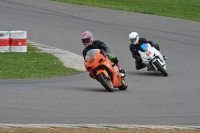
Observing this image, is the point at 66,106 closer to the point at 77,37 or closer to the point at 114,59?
the point at 114,59

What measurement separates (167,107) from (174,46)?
11695 millimetres

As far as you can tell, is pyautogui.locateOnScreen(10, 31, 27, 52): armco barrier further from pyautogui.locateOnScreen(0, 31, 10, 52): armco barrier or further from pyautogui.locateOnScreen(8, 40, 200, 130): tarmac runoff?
pyautogui.locateOnScreen(8, 40, 200, 130): tarmac runoff

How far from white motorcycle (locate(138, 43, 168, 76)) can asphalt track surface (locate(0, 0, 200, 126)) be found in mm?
258

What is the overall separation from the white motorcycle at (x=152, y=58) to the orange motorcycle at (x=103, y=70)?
2947 millimetres

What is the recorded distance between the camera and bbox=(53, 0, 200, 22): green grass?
31.2 meters

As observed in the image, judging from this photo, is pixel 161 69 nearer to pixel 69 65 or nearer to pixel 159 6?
pixel 69 65

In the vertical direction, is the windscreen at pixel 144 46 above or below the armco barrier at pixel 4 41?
above

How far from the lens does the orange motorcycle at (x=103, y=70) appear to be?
14000mm

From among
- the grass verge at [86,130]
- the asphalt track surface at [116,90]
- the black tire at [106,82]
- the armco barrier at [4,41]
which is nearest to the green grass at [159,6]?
the asphalt track surface at [116,90]

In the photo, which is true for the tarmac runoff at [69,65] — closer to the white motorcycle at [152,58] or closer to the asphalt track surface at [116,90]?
the asphalt track surface at [116,90]

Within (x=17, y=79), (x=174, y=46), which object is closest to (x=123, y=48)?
(x=174, y=46)

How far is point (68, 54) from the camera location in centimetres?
2102

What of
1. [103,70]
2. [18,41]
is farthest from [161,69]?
[18,41]

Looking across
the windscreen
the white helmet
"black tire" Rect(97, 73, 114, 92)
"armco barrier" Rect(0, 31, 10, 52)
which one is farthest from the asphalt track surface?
"armco barrier" Rect(0, 31, 10, 52)
